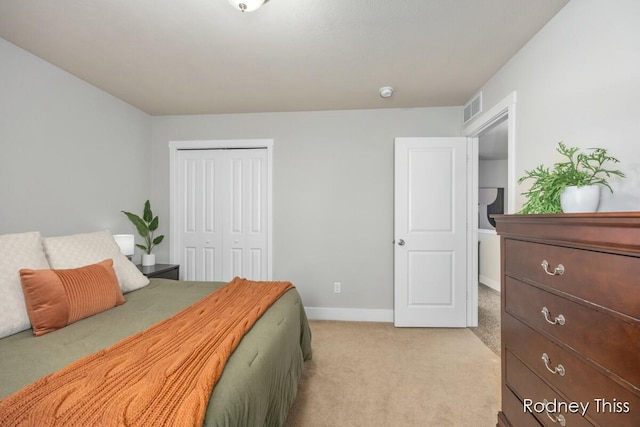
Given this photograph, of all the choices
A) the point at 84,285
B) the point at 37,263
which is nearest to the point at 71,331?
the point at 84,285

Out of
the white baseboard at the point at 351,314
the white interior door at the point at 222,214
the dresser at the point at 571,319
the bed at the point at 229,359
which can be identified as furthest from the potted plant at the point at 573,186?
the white interior door at the point at 222,214

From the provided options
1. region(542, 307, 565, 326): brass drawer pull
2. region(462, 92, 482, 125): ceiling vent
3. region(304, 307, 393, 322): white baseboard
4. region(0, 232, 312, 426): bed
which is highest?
→ region(462, 92, 482, 125): ceiling vent

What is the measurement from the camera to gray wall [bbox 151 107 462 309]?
131 inches

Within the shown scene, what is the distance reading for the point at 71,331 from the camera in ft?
4.68

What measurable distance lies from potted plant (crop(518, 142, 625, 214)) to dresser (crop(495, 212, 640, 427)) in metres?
0.19

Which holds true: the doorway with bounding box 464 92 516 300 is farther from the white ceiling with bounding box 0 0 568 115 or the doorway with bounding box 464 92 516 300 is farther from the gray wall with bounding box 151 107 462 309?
the gray wall with bounding box 151 107 462 309

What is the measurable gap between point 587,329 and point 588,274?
0.58 feet

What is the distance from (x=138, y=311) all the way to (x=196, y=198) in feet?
6.84

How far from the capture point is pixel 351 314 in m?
3.34

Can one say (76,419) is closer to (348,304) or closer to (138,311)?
(138,311)

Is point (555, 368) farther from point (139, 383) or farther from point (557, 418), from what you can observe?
point (139, 383)

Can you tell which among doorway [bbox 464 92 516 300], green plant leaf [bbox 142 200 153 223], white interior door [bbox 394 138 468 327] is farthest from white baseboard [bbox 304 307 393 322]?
green plant leaf [bbox 142 200 153 223]

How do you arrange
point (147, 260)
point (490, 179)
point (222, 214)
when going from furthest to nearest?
1. point (490, 179)
2. point (222, 214)
3. point (147, 260)

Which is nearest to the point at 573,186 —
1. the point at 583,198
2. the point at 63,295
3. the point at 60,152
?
the point at 583,198
